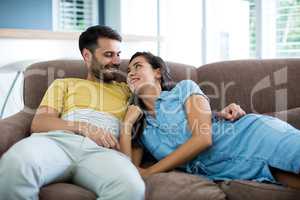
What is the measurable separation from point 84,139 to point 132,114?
0.27 meters

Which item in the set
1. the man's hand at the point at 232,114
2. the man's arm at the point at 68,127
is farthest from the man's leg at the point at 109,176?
the man's hand at the point at 232,114

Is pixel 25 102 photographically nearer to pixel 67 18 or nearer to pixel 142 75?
pixel 142 75

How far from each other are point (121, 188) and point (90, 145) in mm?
318

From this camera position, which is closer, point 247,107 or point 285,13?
point 247,107

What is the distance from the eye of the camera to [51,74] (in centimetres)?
219

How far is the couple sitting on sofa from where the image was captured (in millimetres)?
1537

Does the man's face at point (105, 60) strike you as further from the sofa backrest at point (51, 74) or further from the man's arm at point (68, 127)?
the man's arm at point (68, 127)

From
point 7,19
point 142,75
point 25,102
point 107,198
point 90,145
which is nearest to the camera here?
point 107,198

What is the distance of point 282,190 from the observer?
5.03ft

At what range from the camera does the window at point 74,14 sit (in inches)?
192

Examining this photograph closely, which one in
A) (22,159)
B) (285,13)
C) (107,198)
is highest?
(285,13)

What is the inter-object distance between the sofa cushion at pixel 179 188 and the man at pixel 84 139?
0.07 m

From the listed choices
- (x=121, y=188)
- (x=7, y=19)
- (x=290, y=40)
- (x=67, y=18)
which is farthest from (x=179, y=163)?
(x=67, y=18)

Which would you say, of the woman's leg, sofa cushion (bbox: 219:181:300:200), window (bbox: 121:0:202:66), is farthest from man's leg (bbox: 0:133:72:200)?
window (bbox: 121:0:202:66)
